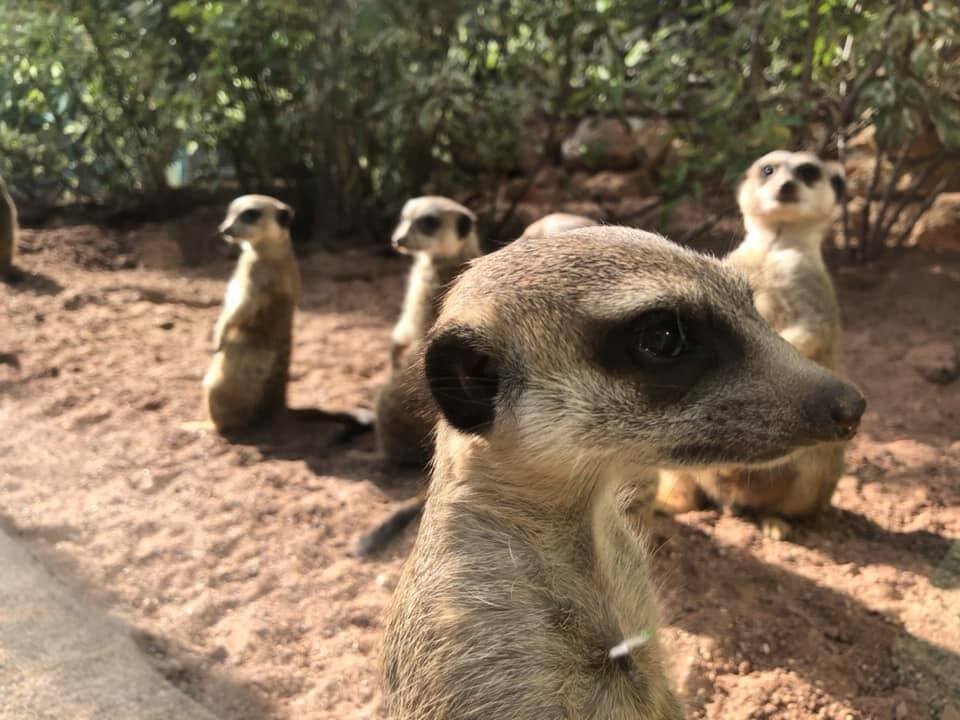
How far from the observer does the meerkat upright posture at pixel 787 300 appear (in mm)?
3059

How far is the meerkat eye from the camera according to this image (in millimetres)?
1364

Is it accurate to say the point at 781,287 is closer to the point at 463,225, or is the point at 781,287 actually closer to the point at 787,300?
the point at 787,300

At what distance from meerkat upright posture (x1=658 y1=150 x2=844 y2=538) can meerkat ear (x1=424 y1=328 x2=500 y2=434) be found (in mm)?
1730

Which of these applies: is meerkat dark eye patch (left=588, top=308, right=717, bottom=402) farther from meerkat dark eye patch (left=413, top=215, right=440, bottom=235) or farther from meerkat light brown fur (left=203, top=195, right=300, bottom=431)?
meerkat light brown fur (left=203, top=195, right=300, bottom=431)

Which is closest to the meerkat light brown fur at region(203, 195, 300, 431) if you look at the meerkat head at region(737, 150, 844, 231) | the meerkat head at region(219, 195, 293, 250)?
the meerkat head at region(219, 195, 293, 250)

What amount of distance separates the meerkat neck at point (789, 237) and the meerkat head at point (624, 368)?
2.06 meters

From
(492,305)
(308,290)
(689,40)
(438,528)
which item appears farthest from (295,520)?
(689,40)

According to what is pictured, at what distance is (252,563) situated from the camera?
8.82 ft

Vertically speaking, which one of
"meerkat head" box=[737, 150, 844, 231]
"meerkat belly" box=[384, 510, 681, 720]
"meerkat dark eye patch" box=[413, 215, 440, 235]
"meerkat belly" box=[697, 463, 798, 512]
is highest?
"meerkat head" box=[737, 150, 844, 231]

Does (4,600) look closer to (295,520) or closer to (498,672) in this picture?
(498,672)

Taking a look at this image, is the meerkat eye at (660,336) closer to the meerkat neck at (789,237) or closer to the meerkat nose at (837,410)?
the meerkat nose at (837,410)

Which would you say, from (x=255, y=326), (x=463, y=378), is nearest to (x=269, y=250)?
(x=255, y=326)

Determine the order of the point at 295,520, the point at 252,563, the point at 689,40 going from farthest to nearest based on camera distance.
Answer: the point at 689,40 → the point at 295,520 → the point at 252,563

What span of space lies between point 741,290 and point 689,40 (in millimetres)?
4374
